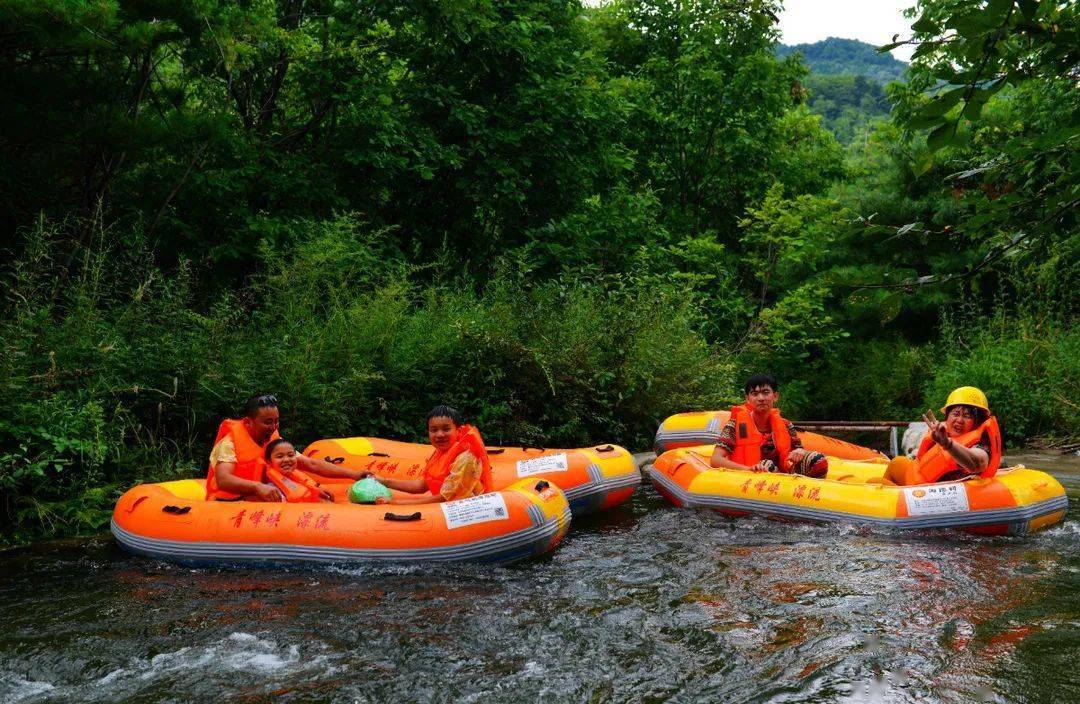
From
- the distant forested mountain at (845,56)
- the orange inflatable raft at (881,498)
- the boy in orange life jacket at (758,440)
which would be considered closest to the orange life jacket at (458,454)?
the orange inflatable raft at (881,498)

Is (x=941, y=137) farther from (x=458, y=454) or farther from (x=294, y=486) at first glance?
(x=294, y=486)

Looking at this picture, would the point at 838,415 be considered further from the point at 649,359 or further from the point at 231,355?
the point at 231,355

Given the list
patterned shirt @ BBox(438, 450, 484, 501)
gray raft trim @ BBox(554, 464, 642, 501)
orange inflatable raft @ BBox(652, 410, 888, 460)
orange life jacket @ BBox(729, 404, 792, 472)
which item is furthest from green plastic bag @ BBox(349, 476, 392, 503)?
orange inflatable raft @ BBox(652, 410, 888, 460)

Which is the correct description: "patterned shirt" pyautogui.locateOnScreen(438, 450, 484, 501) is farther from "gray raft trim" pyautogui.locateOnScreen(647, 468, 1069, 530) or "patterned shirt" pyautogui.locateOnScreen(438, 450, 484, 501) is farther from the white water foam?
the white water foam

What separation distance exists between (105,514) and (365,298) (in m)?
3.36

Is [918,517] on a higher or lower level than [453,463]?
lower

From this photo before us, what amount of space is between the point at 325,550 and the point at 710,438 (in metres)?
4.80

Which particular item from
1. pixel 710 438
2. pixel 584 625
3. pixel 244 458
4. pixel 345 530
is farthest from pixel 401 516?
pixel 710 438

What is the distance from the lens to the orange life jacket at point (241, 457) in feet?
21.4

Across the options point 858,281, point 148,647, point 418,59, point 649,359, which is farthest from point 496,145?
point 858,281

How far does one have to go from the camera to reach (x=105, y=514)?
6.84 metres

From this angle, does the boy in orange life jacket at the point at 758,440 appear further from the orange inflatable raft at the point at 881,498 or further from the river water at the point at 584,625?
the river water at the point at 584,625

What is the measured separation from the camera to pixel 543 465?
292 inches

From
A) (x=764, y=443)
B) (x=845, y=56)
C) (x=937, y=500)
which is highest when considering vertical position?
(x=845, y=56)
